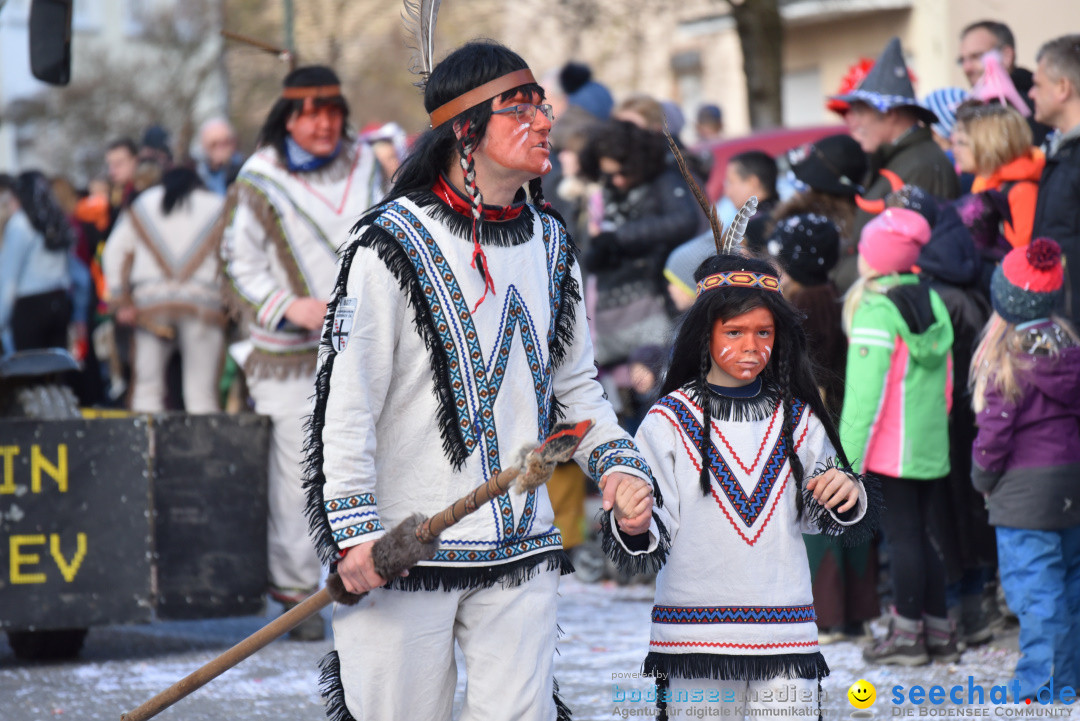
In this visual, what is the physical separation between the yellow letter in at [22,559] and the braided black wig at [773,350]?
293 cm

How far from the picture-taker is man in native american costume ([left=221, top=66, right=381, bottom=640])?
6.24 metres

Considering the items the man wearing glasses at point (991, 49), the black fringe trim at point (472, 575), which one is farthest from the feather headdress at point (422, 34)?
the man wearing glasses at point (991, 49)

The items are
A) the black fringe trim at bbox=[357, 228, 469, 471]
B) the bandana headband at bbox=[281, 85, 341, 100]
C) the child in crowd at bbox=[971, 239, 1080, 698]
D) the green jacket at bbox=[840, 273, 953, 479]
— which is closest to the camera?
the black fringe trim at bbox=[357, 228, 469, 471]

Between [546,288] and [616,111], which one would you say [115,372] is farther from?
[546,288]

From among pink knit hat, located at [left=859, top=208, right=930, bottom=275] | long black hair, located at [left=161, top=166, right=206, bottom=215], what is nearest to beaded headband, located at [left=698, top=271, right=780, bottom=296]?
pink knit hat, located at [left=859, top=208, right=930, bottom=275]

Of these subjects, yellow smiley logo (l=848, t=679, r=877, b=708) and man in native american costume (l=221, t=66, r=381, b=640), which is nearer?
yellow smiley logo (l=848, t=679, r=877, b=708)

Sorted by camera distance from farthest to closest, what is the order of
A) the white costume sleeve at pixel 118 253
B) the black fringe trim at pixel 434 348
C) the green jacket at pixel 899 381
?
the white costume sleeve at pixel 118 253, the green jacket at pixel 899 381, the black fringe trim at pixel 434 348

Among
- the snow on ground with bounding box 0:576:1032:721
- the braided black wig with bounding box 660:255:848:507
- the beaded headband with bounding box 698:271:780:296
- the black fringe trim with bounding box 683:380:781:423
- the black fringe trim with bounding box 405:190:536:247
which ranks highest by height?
the black fringe trim with bounding box 405:190:536:247

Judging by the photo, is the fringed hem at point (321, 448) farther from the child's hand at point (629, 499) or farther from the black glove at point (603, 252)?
the black glove at point (603, 252)

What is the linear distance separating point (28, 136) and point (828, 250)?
24.5 meters

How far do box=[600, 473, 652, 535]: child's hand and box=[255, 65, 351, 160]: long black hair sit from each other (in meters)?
3.32

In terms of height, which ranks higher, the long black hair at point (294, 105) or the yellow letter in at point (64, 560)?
the long black hair at point (294, 105)

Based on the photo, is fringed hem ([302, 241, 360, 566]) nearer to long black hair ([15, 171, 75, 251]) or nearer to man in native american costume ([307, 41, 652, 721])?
man in native american costume ([307, 41, 652, 721])

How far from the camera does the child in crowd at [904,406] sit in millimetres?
5613
